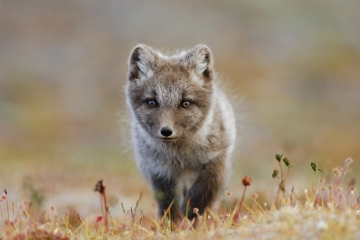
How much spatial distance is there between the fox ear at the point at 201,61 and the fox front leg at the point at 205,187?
1128mm

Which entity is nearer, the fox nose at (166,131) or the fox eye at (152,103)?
the fox nose at (166,131)

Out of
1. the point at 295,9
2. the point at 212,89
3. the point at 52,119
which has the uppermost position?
the point at 295,9

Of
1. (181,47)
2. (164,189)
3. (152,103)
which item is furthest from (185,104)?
(181,47)

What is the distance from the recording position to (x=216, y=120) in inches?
267

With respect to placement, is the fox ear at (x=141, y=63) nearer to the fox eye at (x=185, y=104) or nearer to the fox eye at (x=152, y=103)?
the fox eye at (x=152, y=103)

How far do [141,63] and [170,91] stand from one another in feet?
2.42

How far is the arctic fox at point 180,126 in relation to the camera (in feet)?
20.5

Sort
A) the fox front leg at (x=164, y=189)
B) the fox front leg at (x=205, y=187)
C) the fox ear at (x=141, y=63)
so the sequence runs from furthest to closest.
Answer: the fox front leg at (x=164, y=189)
the fox ear at (x=141, y=63)
the fox front leg at (x=205, y=187)

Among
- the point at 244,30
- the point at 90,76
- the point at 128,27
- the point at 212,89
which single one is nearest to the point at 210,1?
the point at 244,30

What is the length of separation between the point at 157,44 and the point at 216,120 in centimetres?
2370

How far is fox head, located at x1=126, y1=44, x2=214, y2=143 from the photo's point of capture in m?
6.12

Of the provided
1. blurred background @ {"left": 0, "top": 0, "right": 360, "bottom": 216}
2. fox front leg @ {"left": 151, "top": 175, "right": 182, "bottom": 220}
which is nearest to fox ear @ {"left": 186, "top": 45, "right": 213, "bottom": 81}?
fox front leg @ {"left": 151, "top": 175, "right": 182, "bottom": 220}

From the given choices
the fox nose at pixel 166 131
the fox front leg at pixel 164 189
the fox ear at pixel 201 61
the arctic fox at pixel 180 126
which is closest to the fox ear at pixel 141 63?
the arctic fox at pixel 180 126

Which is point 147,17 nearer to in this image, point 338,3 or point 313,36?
point 313,36
